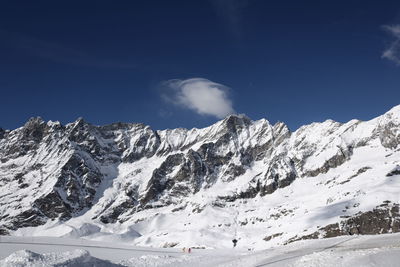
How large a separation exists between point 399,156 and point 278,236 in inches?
3771

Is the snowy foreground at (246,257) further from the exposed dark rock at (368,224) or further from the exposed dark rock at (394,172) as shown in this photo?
the exposed dark rock at (394,172)

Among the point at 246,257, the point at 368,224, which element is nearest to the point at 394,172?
the point at 368,224

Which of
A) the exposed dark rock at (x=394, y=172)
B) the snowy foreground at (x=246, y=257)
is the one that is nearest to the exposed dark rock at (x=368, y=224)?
the exposed dark rock at (x=394, y=172)

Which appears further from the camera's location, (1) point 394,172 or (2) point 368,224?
(1) point 394,172

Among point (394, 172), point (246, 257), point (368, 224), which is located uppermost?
point (394, 172)

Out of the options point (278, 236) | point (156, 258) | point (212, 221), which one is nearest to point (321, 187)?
point (212, 221)

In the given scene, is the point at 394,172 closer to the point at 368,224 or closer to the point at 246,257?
the point at 368,224

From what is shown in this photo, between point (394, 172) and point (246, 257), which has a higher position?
point (394, 172)

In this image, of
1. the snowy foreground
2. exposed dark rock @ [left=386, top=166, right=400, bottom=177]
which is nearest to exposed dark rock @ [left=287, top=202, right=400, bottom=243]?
exposed dark rock @ [left=386, top=166, right=400, bottom=177]

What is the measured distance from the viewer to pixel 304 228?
11475 centimetres

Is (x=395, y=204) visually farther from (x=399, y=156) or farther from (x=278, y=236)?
(x=399, y=156)

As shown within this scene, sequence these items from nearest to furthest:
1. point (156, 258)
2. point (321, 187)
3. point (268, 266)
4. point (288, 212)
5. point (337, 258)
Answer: point (337, 258) → point (268, 266) → point (156, 258) → point (288, 212) → point (321, 187)

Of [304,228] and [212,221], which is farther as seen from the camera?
[212,221]

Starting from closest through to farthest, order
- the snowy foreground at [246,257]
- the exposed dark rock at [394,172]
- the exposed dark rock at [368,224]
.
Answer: the snowy foreground at [246,257], the exposed dark rock at [368,224], the exposed dark rock at [394,172]
